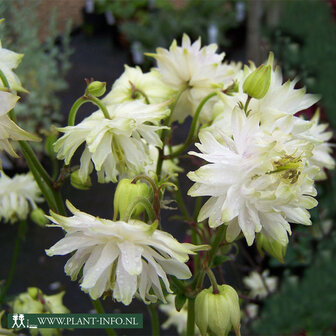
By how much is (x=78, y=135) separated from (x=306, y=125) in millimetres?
214

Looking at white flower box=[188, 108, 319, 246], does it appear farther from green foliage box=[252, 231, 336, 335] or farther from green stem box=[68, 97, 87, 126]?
green foliage box=[252, 231, 336, 335]

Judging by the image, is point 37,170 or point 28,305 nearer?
point 37,170

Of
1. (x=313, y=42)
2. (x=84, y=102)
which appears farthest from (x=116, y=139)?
(x=313, y=42)

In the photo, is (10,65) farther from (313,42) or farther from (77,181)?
(313,42)

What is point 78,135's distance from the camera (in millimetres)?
427

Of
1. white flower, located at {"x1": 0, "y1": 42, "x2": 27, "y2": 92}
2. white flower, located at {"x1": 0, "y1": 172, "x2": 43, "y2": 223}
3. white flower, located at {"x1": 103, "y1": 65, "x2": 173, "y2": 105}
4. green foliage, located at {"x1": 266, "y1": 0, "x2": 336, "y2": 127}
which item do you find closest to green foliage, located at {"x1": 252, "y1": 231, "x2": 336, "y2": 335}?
green foliage, located at {"x1": 266, "y1": 0, "x2": 336, "y2": 127}

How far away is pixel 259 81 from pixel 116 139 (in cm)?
14

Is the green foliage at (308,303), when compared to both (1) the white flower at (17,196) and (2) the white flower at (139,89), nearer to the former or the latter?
(1) the white flower at (17,196)

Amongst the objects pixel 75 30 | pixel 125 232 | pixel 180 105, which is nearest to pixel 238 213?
pixel 125 232

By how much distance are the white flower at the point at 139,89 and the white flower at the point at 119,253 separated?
191 mm

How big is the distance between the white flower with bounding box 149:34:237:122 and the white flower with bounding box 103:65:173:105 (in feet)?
0.04

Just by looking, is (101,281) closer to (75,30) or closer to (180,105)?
(180,105)

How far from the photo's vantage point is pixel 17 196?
0.68m

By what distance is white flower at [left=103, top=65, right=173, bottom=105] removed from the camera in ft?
1.74
